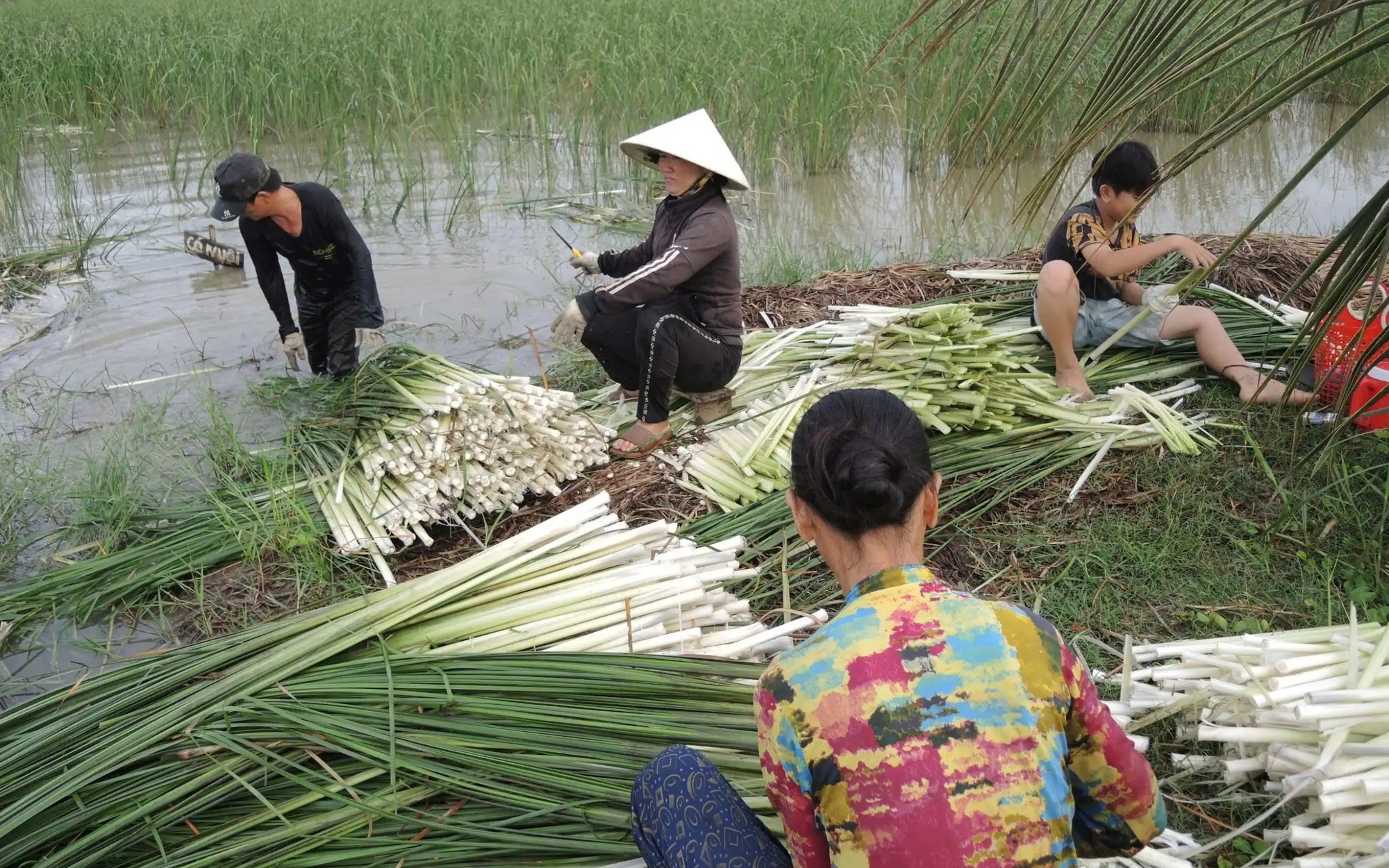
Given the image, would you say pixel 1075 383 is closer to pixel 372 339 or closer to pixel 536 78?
pixel 372 339

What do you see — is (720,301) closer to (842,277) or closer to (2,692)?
(842,277)

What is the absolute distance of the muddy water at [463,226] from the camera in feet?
17.1

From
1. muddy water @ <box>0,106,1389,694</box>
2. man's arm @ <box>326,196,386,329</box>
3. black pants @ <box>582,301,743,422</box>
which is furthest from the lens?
muddy water @ <box>0,106,1389,694</box>

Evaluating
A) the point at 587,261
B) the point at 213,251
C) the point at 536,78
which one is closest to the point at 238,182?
the point at 587,261

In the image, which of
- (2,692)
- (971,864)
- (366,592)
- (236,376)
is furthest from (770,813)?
(236,376)

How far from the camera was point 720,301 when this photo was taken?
12.3ft

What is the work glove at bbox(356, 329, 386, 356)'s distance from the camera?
14.0ft

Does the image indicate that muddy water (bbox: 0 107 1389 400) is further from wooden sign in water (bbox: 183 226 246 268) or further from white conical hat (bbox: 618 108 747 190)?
white conical hat (bbox: 618 108 747 190)

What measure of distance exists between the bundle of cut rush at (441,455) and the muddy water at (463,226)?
50.1 inches

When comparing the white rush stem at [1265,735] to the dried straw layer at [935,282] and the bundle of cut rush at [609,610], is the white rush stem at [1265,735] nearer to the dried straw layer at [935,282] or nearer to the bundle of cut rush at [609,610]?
the bundle of cut rush at [609,610]

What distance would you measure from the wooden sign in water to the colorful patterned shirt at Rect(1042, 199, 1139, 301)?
468 centimetres

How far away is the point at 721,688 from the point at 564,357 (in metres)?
2.80

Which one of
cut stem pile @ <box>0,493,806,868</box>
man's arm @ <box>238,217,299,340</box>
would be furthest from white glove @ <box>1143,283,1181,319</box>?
man's arm @ <box>238,217,299,340</box>

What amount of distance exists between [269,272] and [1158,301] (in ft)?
12.0
